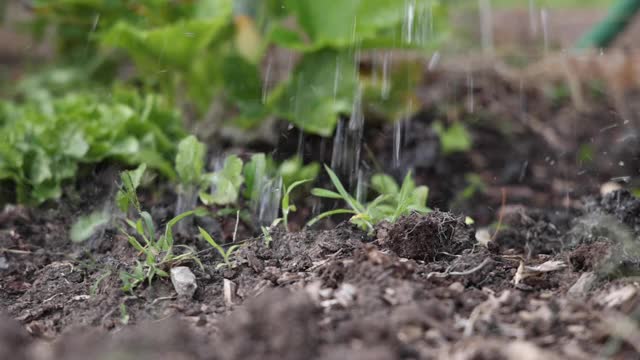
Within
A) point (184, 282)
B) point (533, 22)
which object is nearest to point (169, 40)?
point (184, 282)

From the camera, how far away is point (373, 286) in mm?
1232

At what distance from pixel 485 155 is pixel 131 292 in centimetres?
174

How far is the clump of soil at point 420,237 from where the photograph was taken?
4.94 ft

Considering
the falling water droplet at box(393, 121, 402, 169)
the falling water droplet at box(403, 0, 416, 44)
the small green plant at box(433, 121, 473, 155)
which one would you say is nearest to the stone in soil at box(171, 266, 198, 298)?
the falling water droplet at box(393, 121, 402, 169)

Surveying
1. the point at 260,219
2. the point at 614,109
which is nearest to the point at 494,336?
the point at 260,219

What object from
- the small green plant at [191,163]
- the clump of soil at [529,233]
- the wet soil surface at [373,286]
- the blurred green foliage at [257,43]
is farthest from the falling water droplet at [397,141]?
the small green plant at [191,163]

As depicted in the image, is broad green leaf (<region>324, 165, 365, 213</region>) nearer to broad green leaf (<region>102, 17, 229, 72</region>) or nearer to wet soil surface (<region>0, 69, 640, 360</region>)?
wet soil surface (<region>0, 69, 640, 360</region>)

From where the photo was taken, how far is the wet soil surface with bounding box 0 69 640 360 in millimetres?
1050

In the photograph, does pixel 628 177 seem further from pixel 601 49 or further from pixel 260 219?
pixel 260 219

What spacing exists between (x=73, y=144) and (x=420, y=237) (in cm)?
113

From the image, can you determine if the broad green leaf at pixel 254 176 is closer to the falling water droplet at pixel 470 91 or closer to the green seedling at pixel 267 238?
the green seedling at pixel 267 238

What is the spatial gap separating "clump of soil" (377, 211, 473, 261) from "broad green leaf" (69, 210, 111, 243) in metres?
0.79

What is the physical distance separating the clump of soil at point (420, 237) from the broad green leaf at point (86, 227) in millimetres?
786

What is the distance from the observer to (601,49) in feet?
10.1
